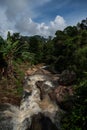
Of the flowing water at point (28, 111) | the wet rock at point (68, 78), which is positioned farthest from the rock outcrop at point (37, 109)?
the wet rock at point (68, 78)

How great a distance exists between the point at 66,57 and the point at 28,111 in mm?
14766

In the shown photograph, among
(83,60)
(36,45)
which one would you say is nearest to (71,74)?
(83,60)

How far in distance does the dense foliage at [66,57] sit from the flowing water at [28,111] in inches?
63.0

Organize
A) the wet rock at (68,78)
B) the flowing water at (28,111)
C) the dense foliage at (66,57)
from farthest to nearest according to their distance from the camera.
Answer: the wet rock at (68,78) < the flowing water at (28,111) < the dense foliage at (66,57)

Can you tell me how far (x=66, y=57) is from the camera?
35969mm

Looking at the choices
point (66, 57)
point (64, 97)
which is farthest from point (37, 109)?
point (66, 57)

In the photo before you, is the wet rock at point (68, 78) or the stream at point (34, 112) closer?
the stream at point (34, 112)

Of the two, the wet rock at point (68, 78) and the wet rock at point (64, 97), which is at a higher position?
the wet rock at point (68, 78)

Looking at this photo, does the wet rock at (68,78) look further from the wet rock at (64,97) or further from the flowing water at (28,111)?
the wet rock at (64,97)

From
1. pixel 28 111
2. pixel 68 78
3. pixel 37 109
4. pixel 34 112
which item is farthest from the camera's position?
pixel 68 78

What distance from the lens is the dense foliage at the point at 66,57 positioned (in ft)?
65.9

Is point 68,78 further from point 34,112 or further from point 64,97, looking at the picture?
point 34,112

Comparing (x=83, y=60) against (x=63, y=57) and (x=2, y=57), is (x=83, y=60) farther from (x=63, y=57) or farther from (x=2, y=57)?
(x=2, y=57)

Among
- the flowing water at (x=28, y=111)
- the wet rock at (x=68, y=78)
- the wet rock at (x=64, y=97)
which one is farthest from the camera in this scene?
the wet rock at (x=68, y=78)
